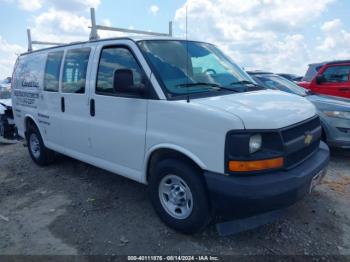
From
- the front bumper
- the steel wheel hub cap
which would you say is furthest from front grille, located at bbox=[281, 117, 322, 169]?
the steel wheel hub cap

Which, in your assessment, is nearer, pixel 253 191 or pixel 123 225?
pixel 253 191

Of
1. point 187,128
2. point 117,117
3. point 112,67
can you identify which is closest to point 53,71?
point 112,67

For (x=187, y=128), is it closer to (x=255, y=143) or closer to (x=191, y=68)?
(x=255, y=143)

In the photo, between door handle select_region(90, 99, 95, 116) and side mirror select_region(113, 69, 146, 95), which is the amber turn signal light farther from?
door handle select_region(90, 99, 95, 116)

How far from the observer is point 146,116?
3602 mm

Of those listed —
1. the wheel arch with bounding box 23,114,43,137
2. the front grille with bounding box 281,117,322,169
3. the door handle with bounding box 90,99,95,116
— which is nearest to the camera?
the front grille with bounding box 281,117,322,169

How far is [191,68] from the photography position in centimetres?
377

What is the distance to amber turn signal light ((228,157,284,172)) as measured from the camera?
2953mm

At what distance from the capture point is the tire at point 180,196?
10.5ft

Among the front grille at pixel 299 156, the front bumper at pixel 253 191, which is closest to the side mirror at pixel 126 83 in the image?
the front bumper at pixel 253 191

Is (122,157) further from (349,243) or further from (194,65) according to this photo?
(349,243)

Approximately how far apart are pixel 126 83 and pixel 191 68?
0.79m

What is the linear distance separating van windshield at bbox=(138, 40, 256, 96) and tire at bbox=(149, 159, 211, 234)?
812 mm

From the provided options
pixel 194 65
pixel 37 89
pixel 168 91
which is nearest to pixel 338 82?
pixel 194 65
